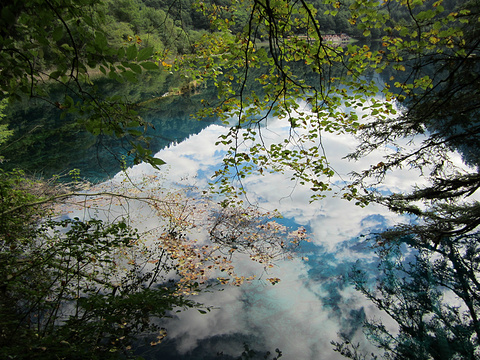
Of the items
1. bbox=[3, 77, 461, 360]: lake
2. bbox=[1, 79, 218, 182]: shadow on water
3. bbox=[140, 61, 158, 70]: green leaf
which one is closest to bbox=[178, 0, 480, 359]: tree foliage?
bbox=[3, 77, 461, 360]: lake

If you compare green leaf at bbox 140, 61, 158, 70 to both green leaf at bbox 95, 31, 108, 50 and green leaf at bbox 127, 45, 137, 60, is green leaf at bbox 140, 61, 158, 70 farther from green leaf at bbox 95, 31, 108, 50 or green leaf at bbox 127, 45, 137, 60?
green leaf at bbox 95, 31, 108, 50

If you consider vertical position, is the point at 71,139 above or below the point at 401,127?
above

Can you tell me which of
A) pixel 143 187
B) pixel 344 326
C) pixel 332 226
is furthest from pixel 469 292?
pixel 143 187

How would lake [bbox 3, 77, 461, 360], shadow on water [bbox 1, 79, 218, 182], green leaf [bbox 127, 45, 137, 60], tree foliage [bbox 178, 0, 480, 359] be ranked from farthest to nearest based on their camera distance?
shadow on water [bbox 1, 79, 218, 182] → lake [bbox 3, 77, 461, 360] → tree foliage [bbox 178, 0, 480, 359] → green leaf [bbox 127, 45, 137, 60]

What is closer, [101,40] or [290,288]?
[101,40]

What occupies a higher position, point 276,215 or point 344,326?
point 276,215

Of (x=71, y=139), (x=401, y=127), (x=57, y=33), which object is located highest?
(x=71, y=139)

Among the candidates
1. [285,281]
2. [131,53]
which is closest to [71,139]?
[285,281]

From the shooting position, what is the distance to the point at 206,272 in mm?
6836

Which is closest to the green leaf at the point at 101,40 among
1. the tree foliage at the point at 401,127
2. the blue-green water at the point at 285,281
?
the blue-green water at the point at 285,281

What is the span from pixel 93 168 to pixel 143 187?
3758 mm

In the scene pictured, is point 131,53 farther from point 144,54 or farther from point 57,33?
point 57,33

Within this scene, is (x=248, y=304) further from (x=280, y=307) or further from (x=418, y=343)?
(x=418, y=343)

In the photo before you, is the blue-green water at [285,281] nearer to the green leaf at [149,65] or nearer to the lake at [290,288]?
the lake at [290,288]
